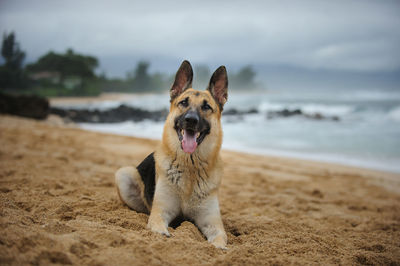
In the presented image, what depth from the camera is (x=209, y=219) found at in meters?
3.31

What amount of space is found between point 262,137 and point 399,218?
34.5ft

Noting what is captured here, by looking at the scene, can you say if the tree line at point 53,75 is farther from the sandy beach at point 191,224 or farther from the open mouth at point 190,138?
the open mouth at point 190,138

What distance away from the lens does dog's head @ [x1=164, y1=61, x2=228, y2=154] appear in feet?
10.8

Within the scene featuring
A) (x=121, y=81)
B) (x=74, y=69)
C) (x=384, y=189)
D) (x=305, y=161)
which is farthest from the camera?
(x=121, y=81)

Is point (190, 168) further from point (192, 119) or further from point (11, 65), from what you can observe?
point (11, 65)

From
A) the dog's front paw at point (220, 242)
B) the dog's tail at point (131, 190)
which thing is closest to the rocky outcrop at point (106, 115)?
the dog's tail at point (131, 190)

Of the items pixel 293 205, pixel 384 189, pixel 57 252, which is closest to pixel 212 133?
pixel 57 252

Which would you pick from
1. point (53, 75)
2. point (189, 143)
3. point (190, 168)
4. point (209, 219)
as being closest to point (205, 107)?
point (189, 143)

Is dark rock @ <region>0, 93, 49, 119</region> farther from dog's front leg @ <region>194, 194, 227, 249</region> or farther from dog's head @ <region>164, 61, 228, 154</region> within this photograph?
dog's front leg @ <region>194, 194, 227, 249</region>

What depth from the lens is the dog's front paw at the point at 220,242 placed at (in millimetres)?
2879

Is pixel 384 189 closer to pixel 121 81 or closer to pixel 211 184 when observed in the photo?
pixel 211 184

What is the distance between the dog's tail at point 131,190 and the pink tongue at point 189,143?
3.70 feet

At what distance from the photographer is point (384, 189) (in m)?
7.15

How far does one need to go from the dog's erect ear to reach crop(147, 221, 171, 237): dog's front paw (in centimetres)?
177
